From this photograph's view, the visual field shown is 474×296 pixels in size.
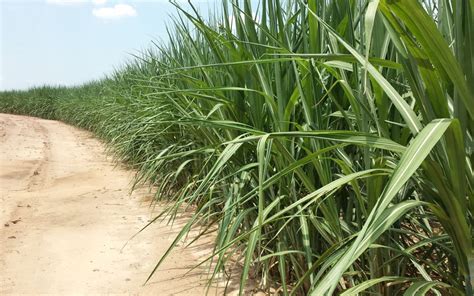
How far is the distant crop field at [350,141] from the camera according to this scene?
810 millimetres

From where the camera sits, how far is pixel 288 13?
182 centimetres

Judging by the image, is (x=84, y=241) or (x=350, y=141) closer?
(x=350, y=141)

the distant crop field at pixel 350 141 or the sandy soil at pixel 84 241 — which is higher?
the distant crop field at pixel 350 141

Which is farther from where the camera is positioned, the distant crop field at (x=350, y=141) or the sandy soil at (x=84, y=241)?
the sandy soil at (x=84, y=241)

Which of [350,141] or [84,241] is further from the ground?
[350,141]

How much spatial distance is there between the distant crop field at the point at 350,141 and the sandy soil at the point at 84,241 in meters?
0.38

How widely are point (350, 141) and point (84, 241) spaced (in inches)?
90.9

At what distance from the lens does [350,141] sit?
0.88 meters

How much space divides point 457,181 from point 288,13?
1.17 meters

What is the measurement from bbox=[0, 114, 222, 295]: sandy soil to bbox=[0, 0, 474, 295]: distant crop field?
382 mm

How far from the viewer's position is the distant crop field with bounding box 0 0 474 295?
2.66ft

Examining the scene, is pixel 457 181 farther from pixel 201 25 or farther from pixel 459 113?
pixel 201 25

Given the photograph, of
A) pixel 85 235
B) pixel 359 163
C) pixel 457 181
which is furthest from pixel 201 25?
pixel 85 235

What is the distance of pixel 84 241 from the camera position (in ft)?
9.22
